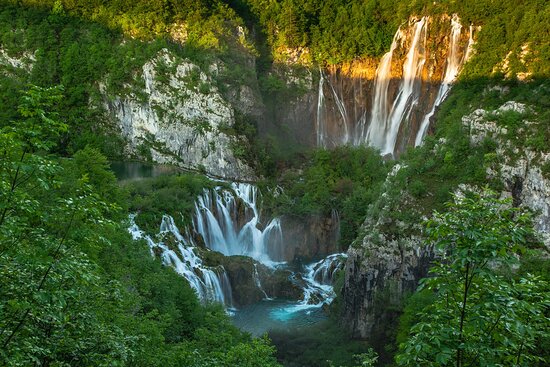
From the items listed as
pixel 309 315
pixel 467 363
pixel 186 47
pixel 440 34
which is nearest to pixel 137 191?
pixel 309 315

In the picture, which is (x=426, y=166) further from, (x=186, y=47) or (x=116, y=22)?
(x=116, y=22)

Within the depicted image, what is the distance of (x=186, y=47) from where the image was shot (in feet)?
144

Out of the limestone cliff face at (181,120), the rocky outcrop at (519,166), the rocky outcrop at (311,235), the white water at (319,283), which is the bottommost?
the white water at (319,283)

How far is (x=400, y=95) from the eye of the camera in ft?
135

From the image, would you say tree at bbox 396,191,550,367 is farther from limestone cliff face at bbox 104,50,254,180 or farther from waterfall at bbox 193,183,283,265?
limestone cliff face at bbox 104,50,254,180

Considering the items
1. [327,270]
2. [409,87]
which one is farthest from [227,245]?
[409,87]

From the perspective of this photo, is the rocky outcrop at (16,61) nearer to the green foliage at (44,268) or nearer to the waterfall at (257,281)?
the waterfall at (257,281)

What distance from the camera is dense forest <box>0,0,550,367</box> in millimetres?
6305

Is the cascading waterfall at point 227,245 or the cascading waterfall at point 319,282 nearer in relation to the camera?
the cascading waterfall at point 227,245

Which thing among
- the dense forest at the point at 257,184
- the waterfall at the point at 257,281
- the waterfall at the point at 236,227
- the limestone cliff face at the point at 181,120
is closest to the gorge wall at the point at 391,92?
the dense forest at the point at 257,184

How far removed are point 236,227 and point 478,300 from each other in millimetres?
28691

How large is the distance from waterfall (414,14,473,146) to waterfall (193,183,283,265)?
12280 mm

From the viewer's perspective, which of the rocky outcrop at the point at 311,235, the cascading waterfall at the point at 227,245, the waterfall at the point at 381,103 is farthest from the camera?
the waterfall at the point at 381,103

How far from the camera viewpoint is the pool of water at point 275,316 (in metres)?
26.1
